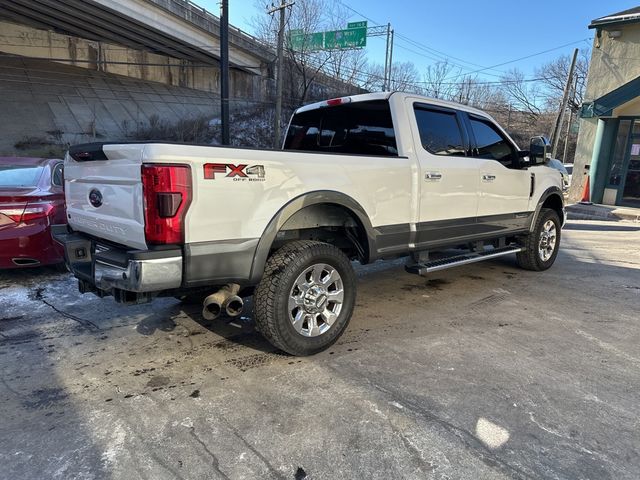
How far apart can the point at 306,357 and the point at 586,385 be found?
2.08 m

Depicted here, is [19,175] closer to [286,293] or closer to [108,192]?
[108,192]

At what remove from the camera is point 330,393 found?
10.1ft

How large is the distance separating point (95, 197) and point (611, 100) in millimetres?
14911

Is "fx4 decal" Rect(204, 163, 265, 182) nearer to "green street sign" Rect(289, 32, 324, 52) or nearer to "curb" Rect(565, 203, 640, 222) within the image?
"curb" Rect(565, 203, 640, 222)

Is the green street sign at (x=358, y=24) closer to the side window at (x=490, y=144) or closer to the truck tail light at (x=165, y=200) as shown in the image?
the side window at (x=490, y=144)

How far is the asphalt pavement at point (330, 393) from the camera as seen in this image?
94.3 inches

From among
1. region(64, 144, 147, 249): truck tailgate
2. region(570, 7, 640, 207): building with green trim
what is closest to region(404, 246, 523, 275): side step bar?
region(64, 144, 147, 249): truck tailgate

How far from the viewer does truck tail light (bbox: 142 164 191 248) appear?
2.77 meters

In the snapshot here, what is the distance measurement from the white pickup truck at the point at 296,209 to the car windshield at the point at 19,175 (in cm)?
206

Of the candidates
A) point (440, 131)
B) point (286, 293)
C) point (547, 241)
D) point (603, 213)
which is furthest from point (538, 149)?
point (603, 213)

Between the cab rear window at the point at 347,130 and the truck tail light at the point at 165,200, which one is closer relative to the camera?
the truck tail light at the point at 165,200

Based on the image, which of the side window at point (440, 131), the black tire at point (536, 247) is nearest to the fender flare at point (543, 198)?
the black tire at point (536, 247)

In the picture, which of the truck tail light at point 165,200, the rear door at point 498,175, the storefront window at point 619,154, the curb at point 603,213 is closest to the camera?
the truck tail light at point 165,200

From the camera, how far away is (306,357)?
143 inches
